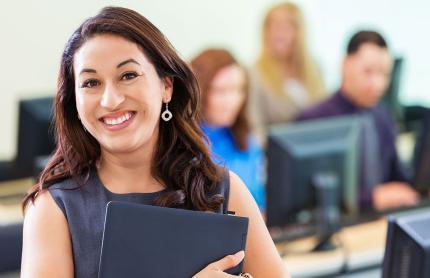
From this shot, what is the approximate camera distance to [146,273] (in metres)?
1.50

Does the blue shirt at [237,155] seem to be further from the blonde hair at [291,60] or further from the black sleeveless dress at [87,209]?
the black sleeveless dress at [87,209]

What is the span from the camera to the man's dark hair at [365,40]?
13.9 feet

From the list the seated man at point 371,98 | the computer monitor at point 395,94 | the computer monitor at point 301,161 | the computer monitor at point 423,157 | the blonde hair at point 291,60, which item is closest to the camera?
the computer monitor at point 301,161

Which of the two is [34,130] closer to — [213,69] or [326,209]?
[213,69]

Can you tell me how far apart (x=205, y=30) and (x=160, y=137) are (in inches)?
175

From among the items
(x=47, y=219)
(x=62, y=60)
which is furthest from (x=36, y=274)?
(x=62, y=60)

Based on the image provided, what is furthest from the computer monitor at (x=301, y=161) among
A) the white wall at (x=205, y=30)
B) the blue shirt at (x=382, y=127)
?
the white wall at (x=205, y=30)

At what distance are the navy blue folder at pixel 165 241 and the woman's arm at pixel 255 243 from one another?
12cm

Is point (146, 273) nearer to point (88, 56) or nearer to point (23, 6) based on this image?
point (88, 56)

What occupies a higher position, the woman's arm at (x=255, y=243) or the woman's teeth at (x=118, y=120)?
the woman's teeth at (x=118, y=120)

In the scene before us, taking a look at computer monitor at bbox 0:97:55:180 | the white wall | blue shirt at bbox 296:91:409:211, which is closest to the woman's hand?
computer monitor at bbox 0:97:55:180

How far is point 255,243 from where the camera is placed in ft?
5.37

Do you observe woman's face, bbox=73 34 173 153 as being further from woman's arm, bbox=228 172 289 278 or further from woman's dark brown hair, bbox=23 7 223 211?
woman's arm, bbox=228 172 289 278

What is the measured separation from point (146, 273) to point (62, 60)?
1.43ft
